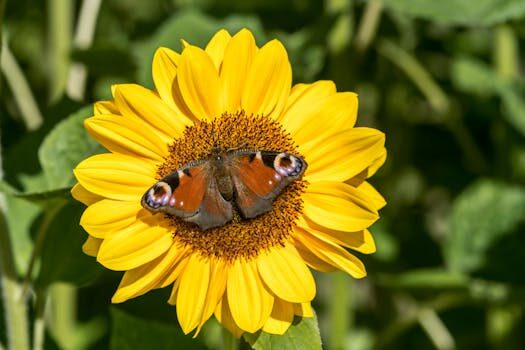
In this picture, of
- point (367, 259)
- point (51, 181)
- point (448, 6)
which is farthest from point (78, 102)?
point (367, 259)

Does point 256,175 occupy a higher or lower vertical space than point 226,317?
higher

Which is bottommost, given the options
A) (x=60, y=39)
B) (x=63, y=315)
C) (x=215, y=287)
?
(x=63, y=315)

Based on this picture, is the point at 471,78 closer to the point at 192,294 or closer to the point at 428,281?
the point at 428,281

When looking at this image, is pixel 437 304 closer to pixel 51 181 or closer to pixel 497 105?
pixel 497 105

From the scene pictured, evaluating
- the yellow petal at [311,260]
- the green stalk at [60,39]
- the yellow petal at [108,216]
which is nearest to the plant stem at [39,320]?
the yellow petal at [108,216]

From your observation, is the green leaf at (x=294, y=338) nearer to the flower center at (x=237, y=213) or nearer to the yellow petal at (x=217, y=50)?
the flower center at (x=237, y=213)

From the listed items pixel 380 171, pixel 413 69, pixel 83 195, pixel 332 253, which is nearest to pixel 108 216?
pixel 83 195

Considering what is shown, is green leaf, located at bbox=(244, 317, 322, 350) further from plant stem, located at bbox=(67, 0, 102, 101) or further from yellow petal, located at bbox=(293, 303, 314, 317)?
plant stem, located at bbox=(67, 0, 102, 101)
